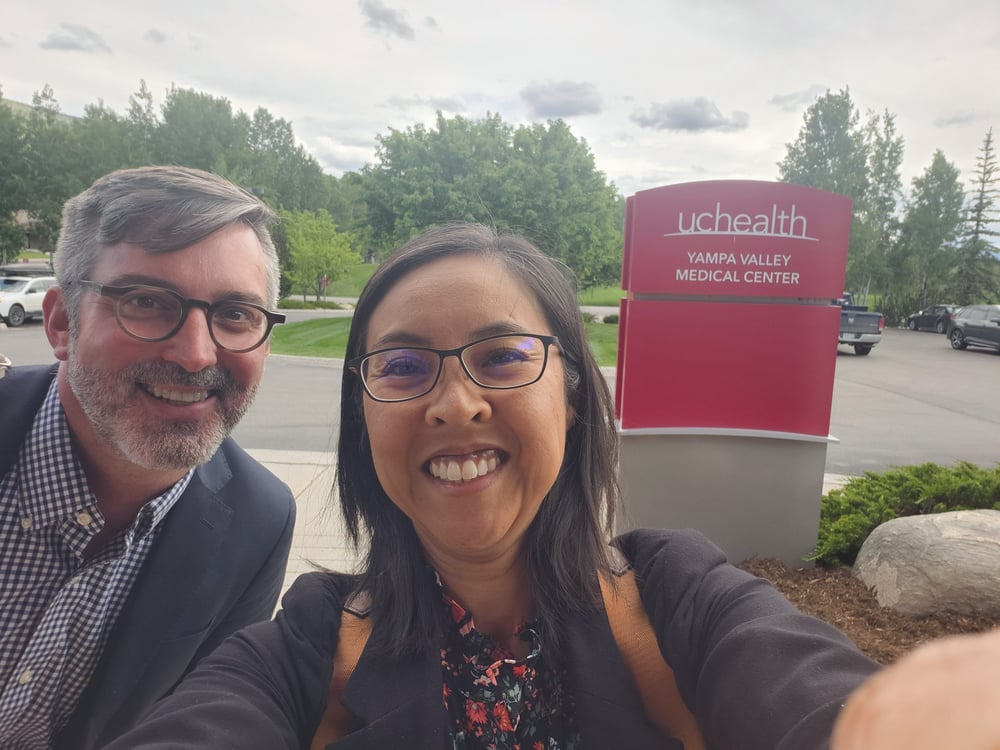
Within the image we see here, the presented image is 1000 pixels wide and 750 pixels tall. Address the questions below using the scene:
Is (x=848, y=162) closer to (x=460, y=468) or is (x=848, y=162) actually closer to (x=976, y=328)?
(x=976, y=328)

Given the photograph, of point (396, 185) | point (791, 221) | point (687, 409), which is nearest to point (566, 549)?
point (687, 409)

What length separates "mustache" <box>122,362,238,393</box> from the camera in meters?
1.85

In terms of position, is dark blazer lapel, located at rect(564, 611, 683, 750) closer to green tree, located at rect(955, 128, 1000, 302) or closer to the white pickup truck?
the white pickup truck

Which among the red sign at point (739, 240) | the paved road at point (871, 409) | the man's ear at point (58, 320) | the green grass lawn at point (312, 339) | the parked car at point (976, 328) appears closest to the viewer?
the man's ear at point (58, 320)

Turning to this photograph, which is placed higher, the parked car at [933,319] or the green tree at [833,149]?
the green tree at [833,149]

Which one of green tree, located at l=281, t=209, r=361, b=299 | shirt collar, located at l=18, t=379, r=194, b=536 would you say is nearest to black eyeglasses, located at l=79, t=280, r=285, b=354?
shirt collar, located at l=18, t=379, r=194, b=536

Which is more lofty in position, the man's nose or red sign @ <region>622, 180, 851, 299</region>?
red sign @ <region>622, 180, 851, 299</region>

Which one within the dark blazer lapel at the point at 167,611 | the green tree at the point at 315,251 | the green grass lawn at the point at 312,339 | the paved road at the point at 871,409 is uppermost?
the green tree at the point at 315,251

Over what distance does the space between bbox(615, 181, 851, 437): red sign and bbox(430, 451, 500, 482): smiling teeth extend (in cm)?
291

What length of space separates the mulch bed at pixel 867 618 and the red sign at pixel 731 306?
3.19 ft

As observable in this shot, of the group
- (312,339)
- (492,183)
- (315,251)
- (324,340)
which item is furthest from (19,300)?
(492,183)

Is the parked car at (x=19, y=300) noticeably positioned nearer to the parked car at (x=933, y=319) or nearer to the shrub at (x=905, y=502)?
the shrub at (x=905, y=502)

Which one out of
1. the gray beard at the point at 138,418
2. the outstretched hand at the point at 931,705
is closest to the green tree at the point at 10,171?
the gray beard at the point at 138,418

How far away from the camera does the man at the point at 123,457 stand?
180 centimetres
